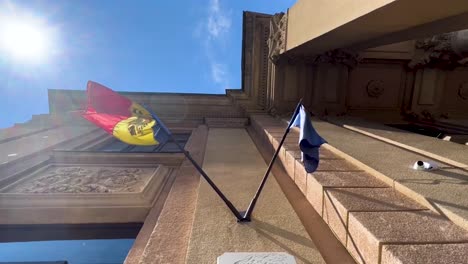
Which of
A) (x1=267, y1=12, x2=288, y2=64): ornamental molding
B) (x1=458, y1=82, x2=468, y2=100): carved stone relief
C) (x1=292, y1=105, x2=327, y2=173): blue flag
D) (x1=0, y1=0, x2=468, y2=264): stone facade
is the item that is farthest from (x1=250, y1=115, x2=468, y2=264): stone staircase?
(x1=458, y1=82, x2=468, y2=100): carved stone relief

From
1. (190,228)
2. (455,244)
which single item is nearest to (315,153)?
(455,244)

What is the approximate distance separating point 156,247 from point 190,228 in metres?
0.59

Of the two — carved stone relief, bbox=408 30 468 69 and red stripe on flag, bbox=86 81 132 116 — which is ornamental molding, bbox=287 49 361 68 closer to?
carved stone relief, bbox=408 30 468 69

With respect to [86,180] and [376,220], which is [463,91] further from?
[86,180]

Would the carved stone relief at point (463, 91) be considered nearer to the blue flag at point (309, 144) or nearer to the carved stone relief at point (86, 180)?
the blue flag at point (309, 144)

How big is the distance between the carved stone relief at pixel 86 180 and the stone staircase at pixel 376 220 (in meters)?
3.64

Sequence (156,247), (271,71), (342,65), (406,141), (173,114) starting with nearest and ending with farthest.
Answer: (156,247)
(406,141)
(342,65)
(271,71)
(173,114)

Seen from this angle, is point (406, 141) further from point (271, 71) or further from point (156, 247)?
point (271, 71)

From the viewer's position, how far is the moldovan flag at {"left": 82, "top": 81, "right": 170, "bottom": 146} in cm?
420

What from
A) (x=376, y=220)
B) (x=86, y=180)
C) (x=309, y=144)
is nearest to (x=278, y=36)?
(x=309, y=144)

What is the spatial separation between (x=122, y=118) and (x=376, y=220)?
3911 millimetres

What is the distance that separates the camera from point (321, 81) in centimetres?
1159

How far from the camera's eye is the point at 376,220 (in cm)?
292

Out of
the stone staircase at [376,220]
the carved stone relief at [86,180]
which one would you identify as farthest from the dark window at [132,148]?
the stone staircase at [376,220]
